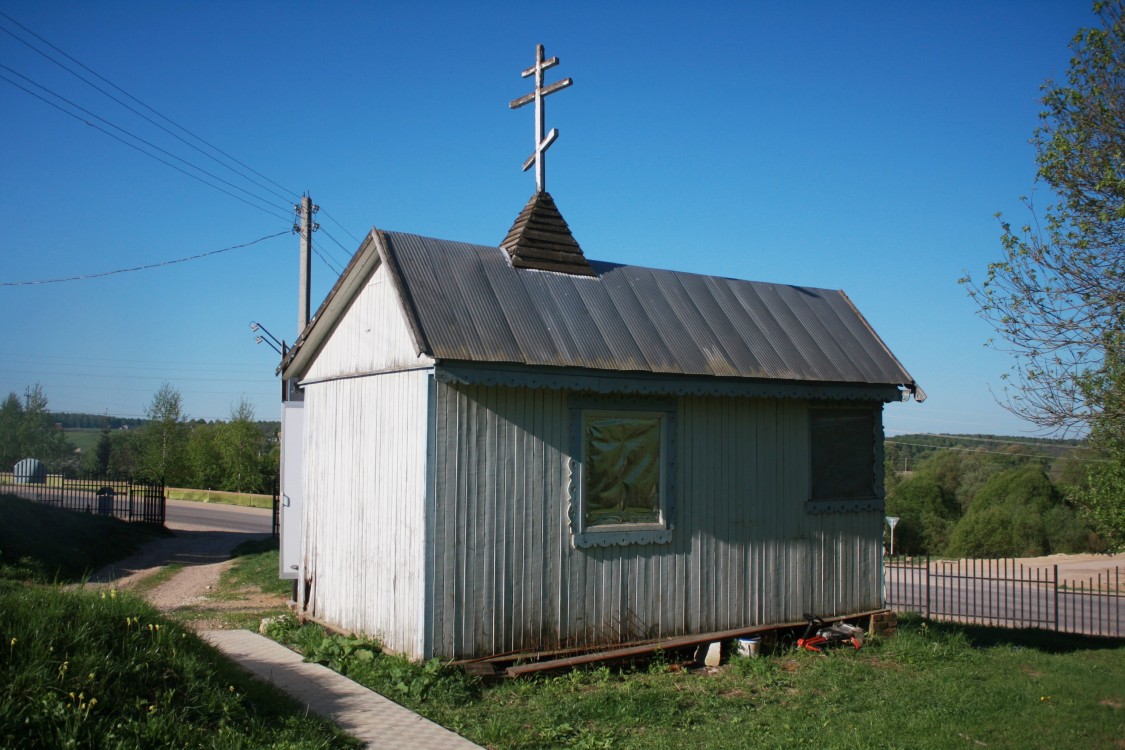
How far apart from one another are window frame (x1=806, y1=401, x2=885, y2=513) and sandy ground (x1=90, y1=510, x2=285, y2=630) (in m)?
7.32

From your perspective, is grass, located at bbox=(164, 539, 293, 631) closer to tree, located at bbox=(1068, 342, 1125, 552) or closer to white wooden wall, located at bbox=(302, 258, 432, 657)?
white wooden wall, located at bbox=(302, 258, 432, 657)

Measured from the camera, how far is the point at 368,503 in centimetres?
877

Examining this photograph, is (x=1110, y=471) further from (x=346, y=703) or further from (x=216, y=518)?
(x=216, y=518)

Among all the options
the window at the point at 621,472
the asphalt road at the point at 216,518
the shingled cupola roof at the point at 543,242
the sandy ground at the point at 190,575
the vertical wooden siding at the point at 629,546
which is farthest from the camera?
the asphalt road at the point at 216,518

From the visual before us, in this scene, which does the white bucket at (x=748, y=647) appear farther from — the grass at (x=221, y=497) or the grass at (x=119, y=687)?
the grass at (x=221, y=497)

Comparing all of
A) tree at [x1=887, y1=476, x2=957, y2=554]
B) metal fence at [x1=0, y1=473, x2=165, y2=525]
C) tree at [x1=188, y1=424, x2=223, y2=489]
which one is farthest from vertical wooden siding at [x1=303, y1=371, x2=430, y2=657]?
tree at [x1=188, y1=424, x2=223, y2=489]

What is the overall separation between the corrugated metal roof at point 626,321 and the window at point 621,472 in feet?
1.80

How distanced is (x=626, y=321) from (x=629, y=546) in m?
2.44

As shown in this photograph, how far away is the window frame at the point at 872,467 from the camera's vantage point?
10.4m

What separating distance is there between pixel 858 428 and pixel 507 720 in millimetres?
6267

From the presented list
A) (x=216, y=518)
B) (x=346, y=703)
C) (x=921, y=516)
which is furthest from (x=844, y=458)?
(x=921, y=516)

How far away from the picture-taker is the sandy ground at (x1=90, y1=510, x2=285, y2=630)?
40.1ft

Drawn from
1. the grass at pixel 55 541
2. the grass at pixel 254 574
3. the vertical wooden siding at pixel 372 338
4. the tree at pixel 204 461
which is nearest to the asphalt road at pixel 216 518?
the tree at pixel 204 461

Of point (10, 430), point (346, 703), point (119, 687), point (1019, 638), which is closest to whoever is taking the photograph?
point (119, 687)
